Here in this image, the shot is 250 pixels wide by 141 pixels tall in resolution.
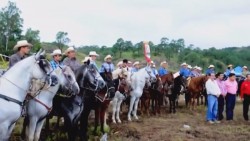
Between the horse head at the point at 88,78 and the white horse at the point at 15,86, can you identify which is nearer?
the white horse at the point at 15,86

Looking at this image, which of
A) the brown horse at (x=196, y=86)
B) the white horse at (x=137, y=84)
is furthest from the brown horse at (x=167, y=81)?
the white horse at (x=137, y=84)

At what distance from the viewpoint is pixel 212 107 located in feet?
51.2

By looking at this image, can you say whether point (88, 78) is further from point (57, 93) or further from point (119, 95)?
point (119, 95)

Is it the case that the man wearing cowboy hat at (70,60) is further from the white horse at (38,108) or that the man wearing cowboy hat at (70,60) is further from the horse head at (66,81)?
the white horse at (38,108)

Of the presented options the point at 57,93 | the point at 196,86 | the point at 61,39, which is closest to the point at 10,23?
the point at 61,39

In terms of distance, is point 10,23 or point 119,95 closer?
point 119,95

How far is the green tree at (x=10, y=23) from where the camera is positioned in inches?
2655

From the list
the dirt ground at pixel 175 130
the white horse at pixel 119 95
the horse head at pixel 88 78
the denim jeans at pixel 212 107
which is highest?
the horse head at pixel 88 78

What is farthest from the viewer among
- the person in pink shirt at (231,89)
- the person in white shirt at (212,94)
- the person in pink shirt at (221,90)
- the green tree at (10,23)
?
the green tree at (10,23)

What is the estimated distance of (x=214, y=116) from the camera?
1608 cm

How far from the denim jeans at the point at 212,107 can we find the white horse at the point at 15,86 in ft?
30.6

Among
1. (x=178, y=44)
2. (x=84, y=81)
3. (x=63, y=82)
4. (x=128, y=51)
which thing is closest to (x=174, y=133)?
(x=84, y=81)

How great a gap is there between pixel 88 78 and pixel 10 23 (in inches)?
2407

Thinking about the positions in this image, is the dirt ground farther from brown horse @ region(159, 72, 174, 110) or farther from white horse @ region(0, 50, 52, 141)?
white horse @ region(0, 50, 52, 141)
